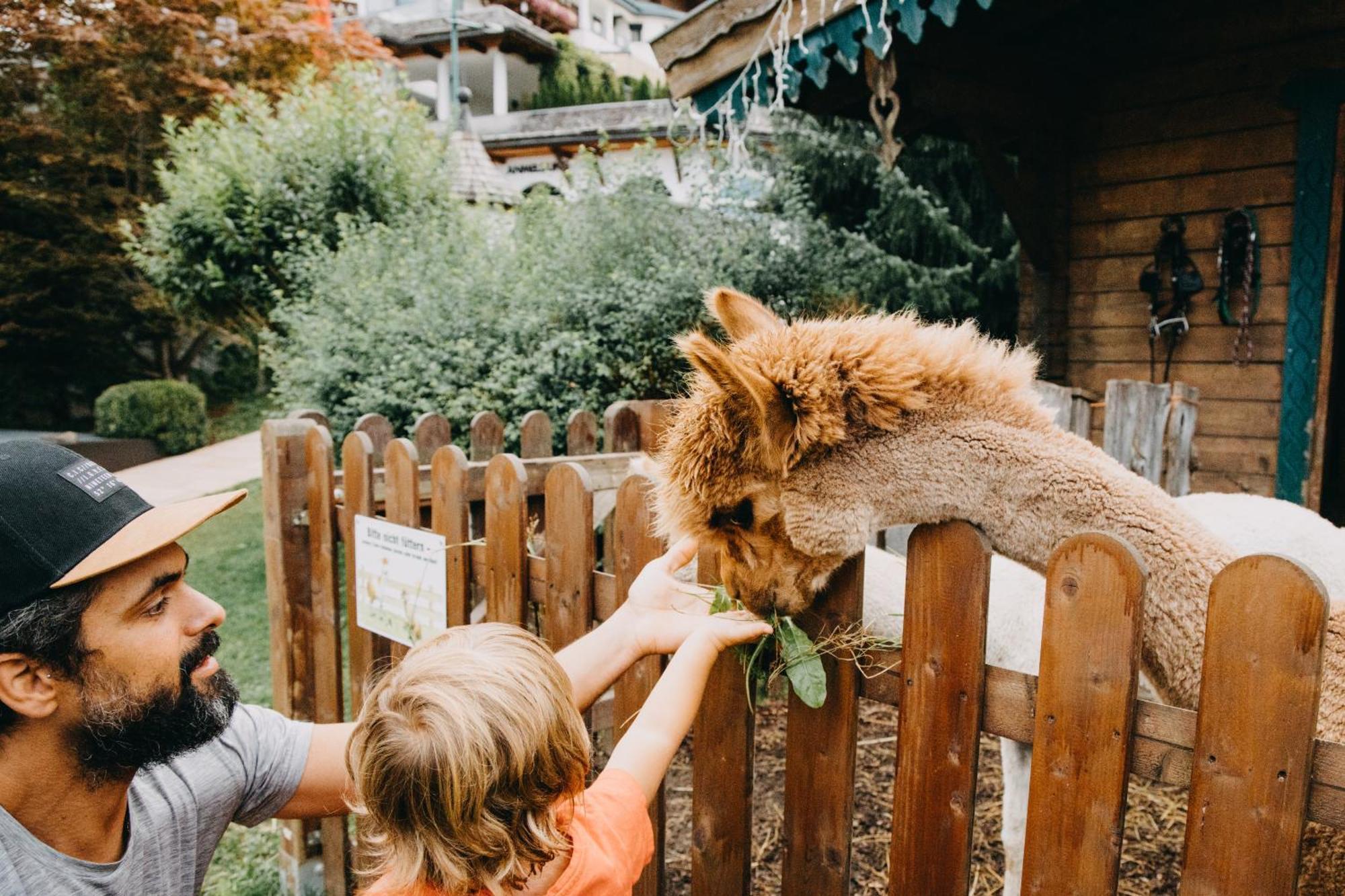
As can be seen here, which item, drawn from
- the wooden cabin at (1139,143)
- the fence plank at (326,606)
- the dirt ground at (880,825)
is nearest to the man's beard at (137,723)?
the fence plank at (326,606)

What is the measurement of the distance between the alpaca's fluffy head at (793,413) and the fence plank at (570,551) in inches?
18.9

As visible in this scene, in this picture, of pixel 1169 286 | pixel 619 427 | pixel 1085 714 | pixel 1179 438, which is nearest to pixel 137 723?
pixel 1085 714

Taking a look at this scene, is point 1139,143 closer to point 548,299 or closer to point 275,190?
point 548,299

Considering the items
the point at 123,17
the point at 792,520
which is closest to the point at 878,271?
the point at 792,520

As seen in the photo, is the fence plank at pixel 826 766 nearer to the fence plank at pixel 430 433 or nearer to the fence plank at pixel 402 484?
the fence plank at pixel 402 484

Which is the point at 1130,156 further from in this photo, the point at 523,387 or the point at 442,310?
the point at 442,310

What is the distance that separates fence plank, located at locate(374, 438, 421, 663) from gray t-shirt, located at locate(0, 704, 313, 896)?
1.02 meters

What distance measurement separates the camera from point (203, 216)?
1138cm

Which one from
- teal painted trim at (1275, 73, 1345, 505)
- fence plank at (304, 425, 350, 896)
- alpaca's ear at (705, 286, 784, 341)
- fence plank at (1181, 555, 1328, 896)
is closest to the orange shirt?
Result: fence plank at (1181, 555, 1328, 896)

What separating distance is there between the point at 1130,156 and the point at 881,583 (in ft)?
16.6

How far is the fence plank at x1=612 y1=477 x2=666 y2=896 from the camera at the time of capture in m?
2.23

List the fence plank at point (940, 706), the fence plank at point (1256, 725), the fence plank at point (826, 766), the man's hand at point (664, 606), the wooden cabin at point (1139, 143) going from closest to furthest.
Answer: the fence plank at point (1256, 725)
the fence plank at point (940, 706)
the fence plank at point (826, 766)
the man's hand at point (664, 606)
the wooden cabin at point (1139, 143)

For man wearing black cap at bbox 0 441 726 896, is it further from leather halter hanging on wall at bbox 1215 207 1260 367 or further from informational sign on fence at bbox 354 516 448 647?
leather halter hanging on wall at bbox 1215 207 1260 367

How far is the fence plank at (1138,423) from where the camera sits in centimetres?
438
